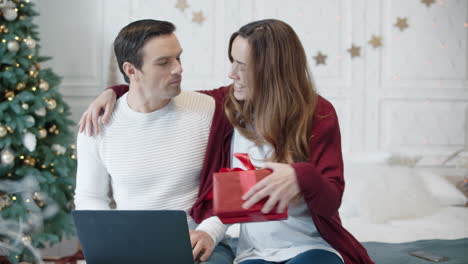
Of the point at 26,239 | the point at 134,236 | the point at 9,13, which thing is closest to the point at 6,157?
the point at 26,239

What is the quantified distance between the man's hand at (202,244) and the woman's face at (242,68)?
41 cm

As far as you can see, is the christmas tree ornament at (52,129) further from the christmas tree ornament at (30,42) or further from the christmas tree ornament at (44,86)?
the christmas tree ornament at (30,42)

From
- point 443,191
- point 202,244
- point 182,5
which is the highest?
point 182,5

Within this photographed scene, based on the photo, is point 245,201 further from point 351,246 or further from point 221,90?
point 221,90

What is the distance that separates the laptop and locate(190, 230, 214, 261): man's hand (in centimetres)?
17

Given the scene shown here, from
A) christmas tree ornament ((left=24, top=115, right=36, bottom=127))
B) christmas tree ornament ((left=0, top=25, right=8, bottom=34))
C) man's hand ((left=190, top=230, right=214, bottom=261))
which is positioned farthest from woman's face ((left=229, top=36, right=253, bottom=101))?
christmas tree ornament ((left=0, top=25, right=8, bottom=34))

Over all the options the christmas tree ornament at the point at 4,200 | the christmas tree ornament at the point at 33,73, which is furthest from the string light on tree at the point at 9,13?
the christmas tree ornament at the point at 4,200

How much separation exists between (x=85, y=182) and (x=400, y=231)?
5.04 feet

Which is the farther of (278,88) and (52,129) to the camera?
(52,129)

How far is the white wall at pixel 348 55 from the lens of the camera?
3807 mm

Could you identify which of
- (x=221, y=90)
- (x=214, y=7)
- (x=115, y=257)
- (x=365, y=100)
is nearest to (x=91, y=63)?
(x=214, y=7)

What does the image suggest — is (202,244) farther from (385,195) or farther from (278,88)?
(385,195)

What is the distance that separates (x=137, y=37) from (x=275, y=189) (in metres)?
0.80

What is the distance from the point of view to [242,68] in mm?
1561
